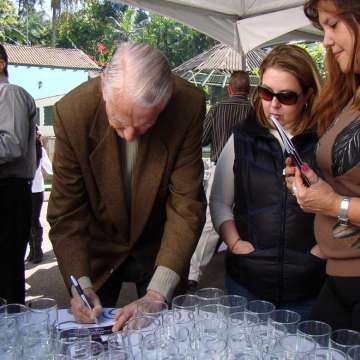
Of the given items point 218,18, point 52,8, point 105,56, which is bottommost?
point 218,18

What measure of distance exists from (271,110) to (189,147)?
0.33 meters

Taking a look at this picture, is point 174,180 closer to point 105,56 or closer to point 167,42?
point 105,56

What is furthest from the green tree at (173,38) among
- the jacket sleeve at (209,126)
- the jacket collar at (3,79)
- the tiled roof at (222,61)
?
the jacket collar at (3,79)

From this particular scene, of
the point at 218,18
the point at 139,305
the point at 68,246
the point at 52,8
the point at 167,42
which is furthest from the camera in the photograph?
the point at 167,42

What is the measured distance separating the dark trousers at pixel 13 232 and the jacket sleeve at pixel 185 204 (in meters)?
1.46

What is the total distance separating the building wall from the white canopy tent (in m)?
17.3

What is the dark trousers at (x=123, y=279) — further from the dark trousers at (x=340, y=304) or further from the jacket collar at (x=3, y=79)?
the jacket collar at (x=3, y=79)

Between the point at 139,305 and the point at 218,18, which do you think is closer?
the point at 139,305

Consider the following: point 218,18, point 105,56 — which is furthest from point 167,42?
point 218,18

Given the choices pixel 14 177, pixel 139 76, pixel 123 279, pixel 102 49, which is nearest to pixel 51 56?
pixel 102 49

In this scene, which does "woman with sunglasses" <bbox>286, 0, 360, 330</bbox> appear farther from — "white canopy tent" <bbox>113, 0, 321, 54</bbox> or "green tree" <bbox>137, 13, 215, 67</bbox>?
"green tree" <bbox>137, 13, 215, 67</bbox>

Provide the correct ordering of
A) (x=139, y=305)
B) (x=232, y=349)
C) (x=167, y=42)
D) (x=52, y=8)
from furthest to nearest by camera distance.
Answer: (x=167, y=42)
(x=52, y=8)
(x=139, y=305)
(x=232, y=349)

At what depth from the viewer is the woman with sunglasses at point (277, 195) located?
1.73 m

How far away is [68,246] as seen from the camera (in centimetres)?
169
